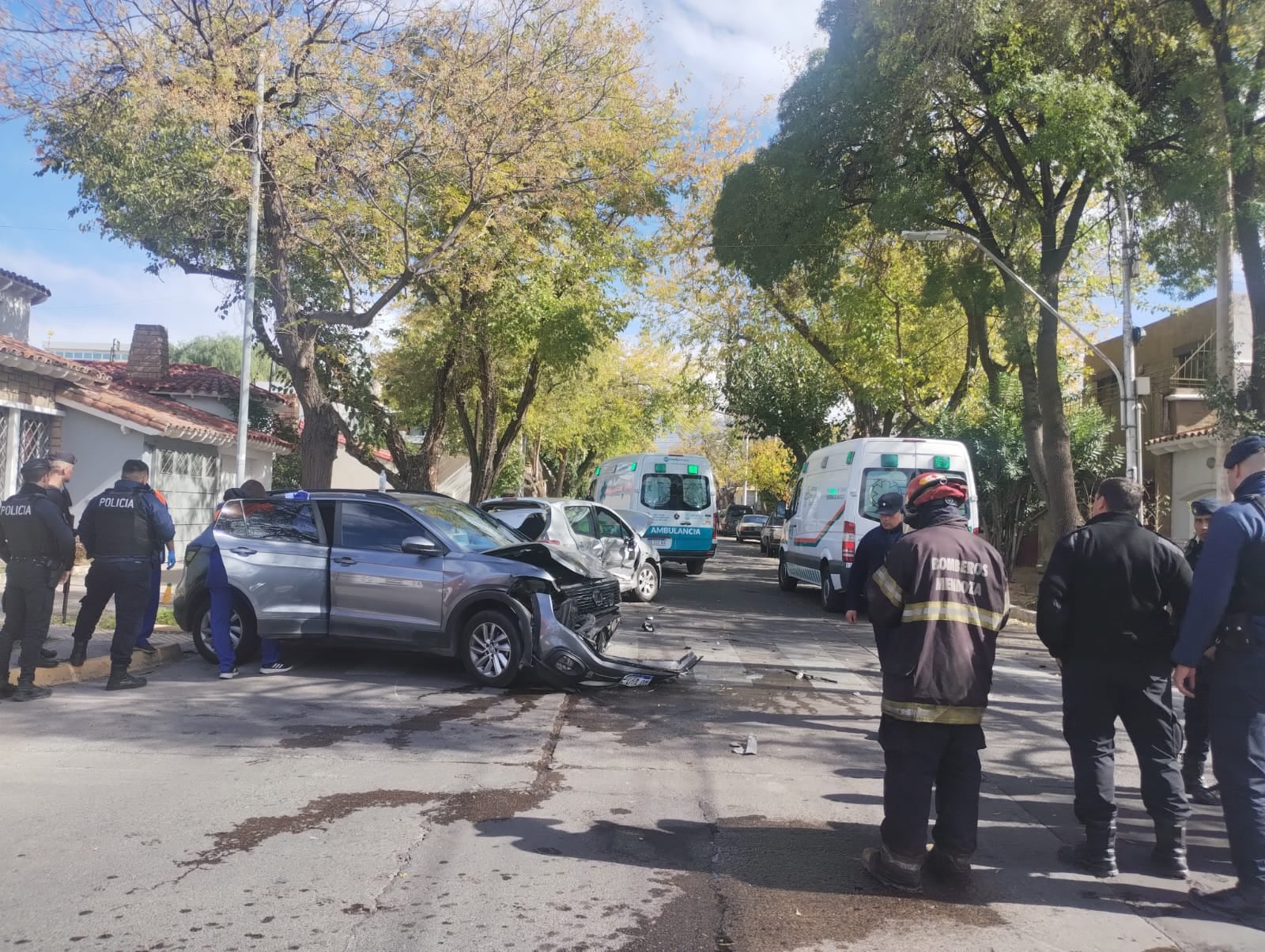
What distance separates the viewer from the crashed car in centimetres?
822

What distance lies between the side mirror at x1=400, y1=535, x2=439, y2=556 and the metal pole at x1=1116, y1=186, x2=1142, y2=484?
430 inches

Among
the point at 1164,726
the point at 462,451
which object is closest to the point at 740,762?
the point at 1164,726

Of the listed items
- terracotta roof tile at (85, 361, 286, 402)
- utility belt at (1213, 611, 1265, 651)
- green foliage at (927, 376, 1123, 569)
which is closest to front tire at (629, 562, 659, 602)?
green foliage at (927, 376, 1123, 569)

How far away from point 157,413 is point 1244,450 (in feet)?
58.4

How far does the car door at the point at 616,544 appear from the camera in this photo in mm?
14672

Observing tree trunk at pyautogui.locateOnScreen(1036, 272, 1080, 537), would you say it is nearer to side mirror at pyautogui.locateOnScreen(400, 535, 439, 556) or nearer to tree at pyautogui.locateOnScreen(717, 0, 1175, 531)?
tree at pyautogui.locateOnScreen(717, 0, 1175, 531)

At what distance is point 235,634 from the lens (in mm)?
9172

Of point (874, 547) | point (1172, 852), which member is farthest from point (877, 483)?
point (1172, 852)

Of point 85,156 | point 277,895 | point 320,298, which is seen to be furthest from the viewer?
point 320,298

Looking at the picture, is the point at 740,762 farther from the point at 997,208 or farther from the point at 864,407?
the point at 864,407

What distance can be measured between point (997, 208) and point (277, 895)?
17291 millimetres

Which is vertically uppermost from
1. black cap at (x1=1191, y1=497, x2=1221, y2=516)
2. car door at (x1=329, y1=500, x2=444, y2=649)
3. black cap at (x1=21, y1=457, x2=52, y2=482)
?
black cap at (x1=1191, y1=497, x2=1221, y2=516)

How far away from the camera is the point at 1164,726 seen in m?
4.45

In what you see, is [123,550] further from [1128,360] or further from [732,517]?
[732,517]
